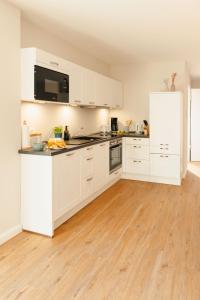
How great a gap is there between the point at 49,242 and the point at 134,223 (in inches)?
43.2

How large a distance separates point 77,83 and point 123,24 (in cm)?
102

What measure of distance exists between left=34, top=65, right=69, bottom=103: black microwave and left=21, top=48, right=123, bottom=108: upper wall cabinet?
52mm

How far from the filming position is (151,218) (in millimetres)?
3449

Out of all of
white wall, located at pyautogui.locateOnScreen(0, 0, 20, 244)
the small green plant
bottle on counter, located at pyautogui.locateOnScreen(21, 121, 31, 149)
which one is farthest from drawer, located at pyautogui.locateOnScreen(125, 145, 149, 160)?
white wall, located at pyautogui.locateOnScreen(0, 0, 20, 244)

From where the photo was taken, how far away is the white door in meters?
7.57

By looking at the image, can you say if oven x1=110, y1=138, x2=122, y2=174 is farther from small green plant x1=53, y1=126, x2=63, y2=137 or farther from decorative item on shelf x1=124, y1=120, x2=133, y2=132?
small green plant x1=53, y1=126, x2=63, y2=137

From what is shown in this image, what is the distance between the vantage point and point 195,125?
761cm

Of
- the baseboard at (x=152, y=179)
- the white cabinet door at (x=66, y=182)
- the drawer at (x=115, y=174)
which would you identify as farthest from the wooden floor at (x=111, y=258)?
the baseboard at (x=152, y=179)

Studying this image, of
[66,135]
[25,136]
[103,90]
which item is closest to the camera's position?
[25,136]

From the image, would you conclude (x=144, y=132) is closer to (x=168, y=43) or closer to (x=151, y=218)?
(x=168, y=43)

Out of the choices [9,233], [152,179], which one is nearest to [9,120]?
[9,233]

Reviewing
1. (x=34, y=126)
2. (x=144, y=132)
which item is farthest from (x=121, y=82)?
(x=34, y=126)

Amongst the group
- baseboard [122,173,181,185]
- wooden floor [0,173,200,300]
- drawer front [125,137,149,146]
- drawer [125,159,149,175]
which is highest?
drawer front [125,137,149,146]

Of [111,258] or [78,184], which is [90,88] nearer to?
[78,184]
